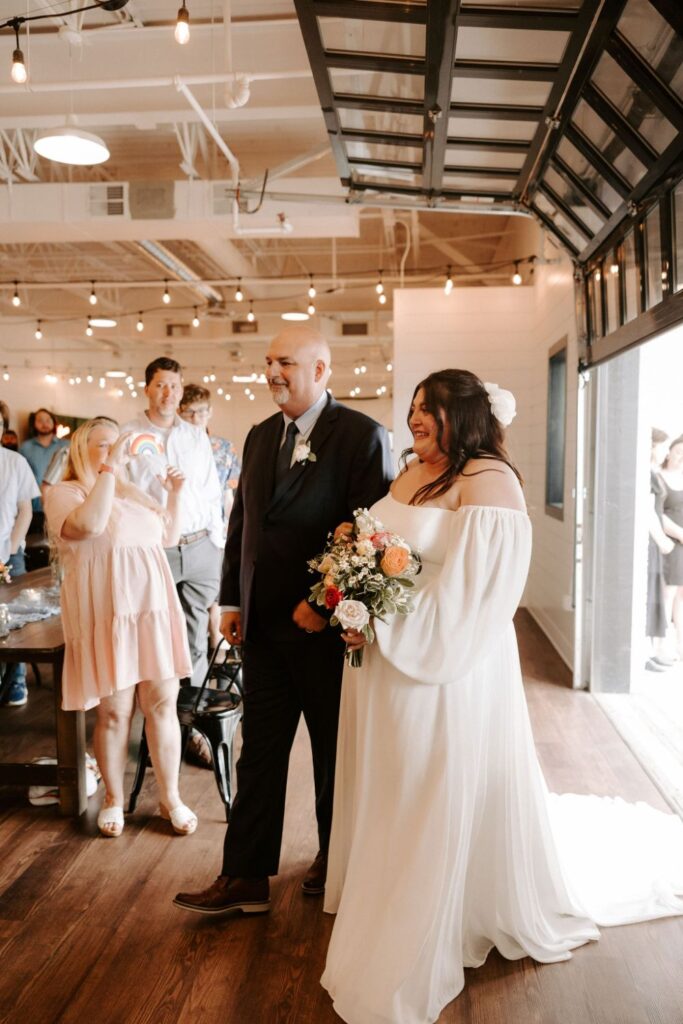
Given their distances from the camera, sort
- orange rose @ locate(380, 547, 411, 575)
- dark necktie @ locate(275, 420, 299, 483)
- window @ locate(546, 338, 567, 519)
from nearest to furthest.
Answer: orange rose @ locate(380, 547, 411, 575) → dark necktie @ locate(275, 420, 299, 483) → window @ locate(546, 338, 567, 519)

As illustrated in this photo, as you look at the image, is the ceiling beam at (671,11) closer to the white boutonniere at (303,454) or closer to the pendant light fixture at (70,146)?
the white boutonniere at (303,454)

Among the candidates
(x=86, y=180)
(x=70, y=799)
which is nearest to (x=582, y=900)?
(x=70, y=799)

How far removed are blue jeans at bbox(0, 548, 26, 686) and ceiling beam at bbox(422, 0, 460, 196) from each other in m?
3.66

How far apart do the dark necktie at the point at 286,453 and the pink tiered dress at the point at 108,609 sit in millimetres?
960

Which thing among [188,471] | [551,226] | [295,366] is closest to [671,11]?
[295,366]

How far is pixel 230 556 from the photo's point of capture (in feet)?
9.77

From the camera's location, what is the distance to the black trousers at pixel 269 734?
2.67 m

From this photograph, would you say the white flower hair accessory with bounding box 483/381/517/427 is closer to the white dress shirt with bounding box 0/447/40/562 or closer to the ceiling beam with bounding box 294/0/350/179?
the ceiling beam with bounding box 294/0/350/179

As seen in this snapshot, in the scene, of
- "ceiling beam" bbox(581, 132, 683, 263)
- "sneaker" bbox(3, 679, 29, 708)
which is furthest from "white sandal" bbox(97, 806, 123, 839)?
"ceiling beam" bbox(581, 132, 683, 263)

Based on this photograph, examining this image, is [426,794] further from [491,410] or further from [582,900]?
[491,410]

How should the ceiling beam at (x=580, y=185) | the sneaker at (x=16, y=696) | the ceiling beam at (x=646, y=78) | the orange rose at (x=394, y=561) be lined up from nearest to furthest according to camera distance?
the orange rose at (x=394, y=561) → the ceiling beam at (x=646, y=78) → the ceiling beam at (x=580, y=185) → the sneaker at (x=16, y=696)

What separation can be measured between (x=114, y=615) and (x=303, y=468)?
3.94 feet

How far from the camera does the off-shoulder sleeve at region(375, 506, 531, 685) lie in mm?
2234

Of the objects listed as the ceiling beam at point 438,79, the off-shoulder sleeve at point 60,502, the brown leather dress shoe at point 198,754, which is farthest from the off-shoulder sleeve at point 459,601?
the brown leather dress shoe at point 198,754
